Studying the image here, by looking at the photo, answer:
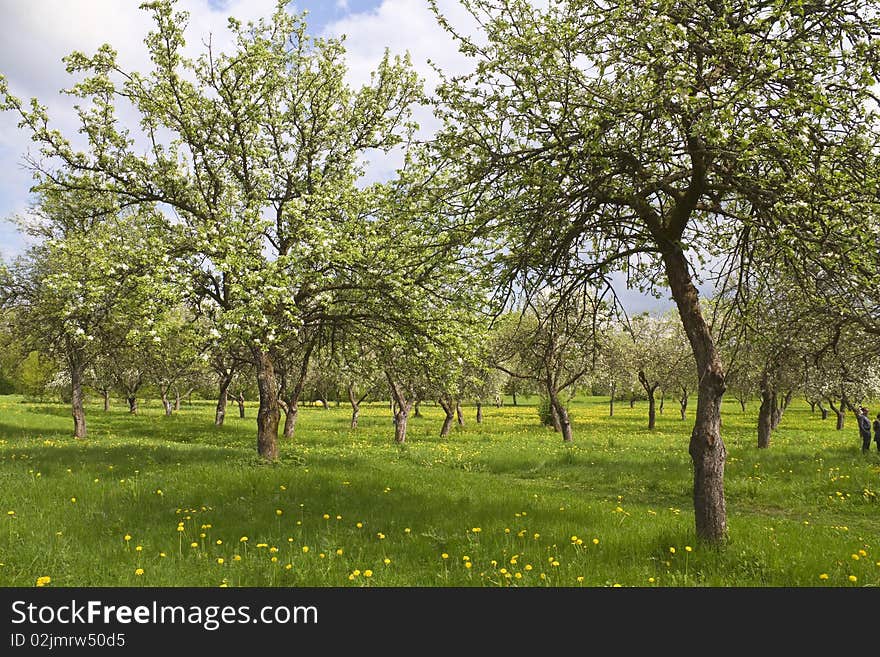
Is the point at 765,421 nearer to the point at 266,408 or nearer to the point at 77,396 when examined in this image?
the point at 266,408

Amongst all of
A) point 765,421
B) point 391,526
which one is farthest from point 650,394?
point 391,526

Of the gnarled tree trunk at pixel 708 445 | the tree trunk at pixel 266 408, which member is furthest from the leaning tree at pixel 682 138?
the tree trunk at pixel 266 408

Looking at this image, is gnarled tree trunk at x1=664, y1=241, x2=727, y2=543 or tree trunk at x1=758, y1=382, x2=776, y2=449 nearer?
gnarled tree trunk at x1=664, y1=241, x2=727, y2=543

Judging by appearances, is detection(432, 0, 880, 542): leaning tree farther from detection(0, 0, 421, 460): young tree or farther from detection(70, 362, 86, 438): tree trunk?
detection(70, 362, 86, 438): tree trunk

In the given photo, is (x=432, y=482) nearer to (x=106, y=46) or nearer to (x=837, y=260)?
(x=837, y=260)

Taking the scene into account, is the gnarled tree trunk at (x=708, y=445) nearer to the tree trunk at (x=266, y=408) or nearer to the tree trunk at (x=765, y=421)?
the tree trunk at (x=266, y=408)

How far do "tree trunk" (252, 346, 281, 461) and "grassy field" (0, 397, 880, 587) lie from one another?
0.87 metres

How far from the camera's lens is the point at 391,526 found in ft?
30.5

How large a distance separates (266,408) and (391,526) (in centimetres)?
972

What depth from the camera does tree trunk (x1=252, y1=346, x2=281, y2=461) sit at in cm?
1722

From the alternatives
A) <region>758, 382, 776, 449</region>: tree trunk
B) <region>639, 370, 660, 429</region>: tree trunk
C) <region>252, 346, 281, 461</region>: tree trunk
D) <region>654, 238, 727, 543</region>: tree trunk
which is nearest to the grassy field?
<region>654, 238, 727, 543</region>: tree trunk

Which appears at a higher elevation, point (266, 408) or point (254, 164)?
point (254, 164)

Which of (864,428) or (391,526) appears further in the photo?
(864,428)

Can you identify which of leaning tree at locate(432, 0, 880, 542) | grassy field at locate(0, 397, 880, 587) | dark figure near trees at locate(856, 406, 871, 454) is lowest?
grassy field at locate(0, 397, 880, 587)
